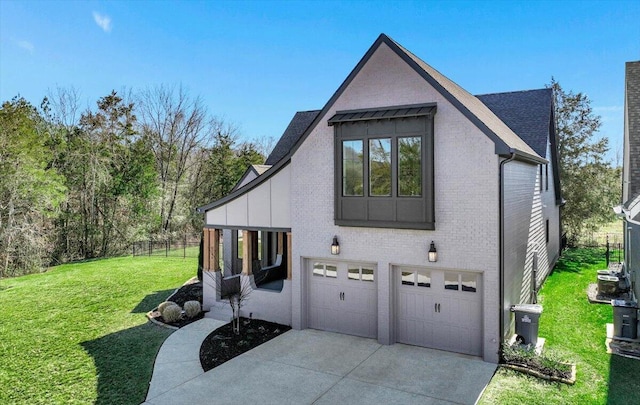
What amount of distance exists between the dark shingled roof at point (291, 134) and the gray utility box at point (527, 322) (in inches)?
449

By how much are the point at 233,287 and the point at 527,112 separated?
43.8 ft

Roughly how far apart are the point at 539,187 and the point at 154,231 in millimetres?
26653

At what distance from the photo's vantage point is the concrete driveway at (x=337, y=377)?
7383 millimetres

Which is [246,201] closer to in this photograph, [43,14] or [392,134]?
[392,134]

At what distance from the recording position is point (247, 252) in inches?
491

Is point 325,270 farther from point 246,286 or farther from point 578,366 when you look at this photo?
point 578,366

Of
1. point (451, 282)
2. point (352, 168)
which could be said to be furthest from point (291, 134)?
point (451, 282)

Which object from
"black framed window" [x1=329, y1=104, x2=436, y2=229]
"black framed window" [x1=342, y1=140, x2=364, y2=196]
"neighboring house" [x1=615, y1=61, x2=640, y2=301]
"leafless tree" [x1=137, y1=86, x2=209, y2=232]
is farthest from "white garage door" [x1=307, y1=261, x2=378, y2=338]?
"leafless tree" [x1=137, y1=86, x2=209, y2=232]

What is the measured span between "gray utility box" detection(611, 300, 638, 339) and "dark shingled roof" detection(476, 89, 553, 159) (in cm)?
672

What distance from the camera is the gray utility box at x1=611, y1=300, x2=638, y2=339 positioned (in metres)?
9.64

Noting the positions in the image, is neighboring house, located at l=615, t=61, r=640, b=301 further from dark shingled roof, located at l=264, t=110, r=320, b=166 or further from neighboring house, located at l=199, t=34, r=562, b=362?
dark shingled roof, located at l=264, t=110, r=320, b=166

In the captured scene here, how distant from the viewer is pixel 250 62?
1332 inches

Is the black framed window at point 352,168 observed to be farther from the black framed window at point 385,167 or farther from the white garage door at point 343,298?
the white garage door at point 343,298

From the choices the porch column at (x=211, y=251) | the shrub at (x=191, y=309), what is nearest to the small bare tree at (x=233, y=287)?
the porch column at (x=211, y=251)
